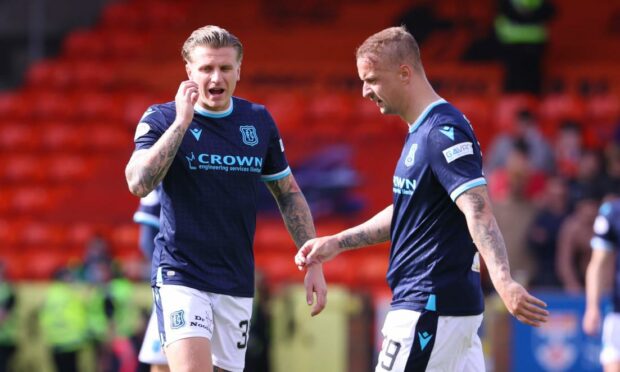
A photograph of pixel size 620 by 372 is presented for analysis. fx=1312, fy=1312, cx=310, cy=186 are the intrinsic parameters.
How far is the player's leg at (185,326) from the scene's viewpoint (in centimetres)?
601

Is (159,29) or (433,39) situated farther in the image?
(159,29)

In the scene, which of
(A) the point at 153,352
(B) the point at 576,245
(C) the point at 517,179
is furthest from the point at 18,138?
(A) the point at 153,352

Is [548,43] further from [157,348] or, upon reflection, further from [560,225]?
[157,348]

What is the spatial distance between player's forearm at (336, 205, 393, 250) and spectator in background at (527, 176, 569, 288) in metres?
5.77

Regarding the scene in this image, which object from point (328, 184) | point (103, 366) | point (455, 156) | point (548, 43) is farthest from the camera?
point (548, 43)

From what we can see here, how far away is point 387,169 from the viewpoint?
49.6ft

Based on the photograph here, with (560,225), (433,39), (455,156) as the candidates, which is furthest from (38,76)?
(455,156)

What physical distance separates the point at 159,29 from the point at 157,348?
12400 millimetres

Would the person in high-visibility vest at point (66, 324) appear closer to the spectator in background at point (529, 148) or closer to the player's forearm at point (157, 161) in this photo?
the spectator in background at point (529, 148)

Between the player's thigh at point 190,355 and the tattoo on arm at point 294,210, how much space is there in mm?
880

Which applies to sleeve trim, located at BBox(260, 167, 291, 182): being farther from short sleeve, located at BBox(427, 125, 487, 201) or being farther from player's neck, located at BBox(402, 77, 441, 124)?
short sleeve, located at BBox(427, 125, 487, 201)

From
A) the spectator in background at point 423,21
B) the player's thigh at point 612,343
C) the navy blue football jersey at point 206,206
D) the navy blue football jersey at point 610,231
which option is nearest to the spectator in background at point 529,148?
the spectator in background at point 423,21

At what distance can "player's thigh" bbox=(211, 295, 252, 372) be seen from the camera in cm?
628

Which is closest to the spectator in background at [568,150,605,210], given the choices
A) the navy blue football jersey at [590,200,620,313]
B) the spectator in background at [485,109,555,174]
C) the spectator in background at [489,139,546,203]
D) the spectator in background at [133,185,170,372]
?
the spectator in background at [489,139,546,203]
